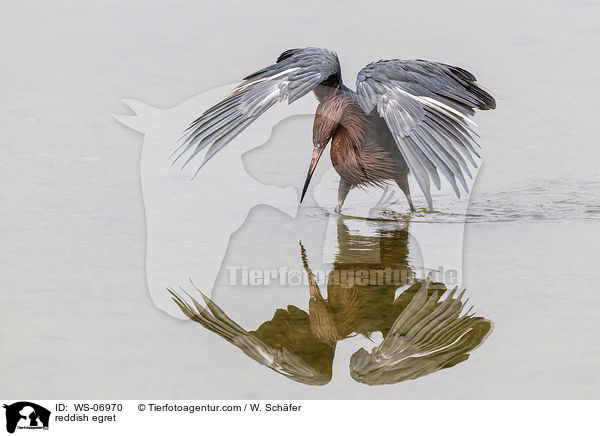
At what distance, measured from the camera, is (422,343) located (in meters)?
5.85

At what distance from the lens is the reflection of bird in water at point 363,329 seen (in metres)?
5.61

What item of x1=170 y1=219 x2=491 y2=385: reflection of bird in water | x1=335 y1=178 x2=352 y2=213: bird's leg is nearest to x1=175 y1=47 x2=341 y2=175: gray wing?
x1=335 y1=178 x2=352 y2=213: bird's leg

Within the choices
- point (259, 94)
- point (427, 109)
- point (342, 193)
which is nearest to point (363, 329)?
point (427, 109)

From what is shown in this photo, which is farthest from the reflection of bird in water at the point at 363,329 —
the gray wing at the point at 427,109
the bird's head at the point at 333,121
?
the bird's head at the point at 333,121

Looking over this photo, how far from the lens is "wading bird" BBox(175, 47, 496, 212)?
6195 mm

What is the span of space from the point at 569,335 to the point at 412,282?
1106 millimetres

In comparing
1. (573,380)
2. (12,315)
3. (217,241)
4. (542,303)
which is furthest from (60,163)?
(573,380)

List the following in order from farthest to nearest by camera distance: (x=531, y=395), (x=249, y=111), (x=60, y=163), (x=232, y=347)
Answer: (x=60, y=163) < (x=249, y=111) < (x=232, y=347) < (x=531, y=395)

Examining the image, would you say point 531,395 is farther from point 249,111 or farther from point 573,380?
point 249,111

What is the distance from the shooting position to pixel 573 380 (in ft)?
17.8
